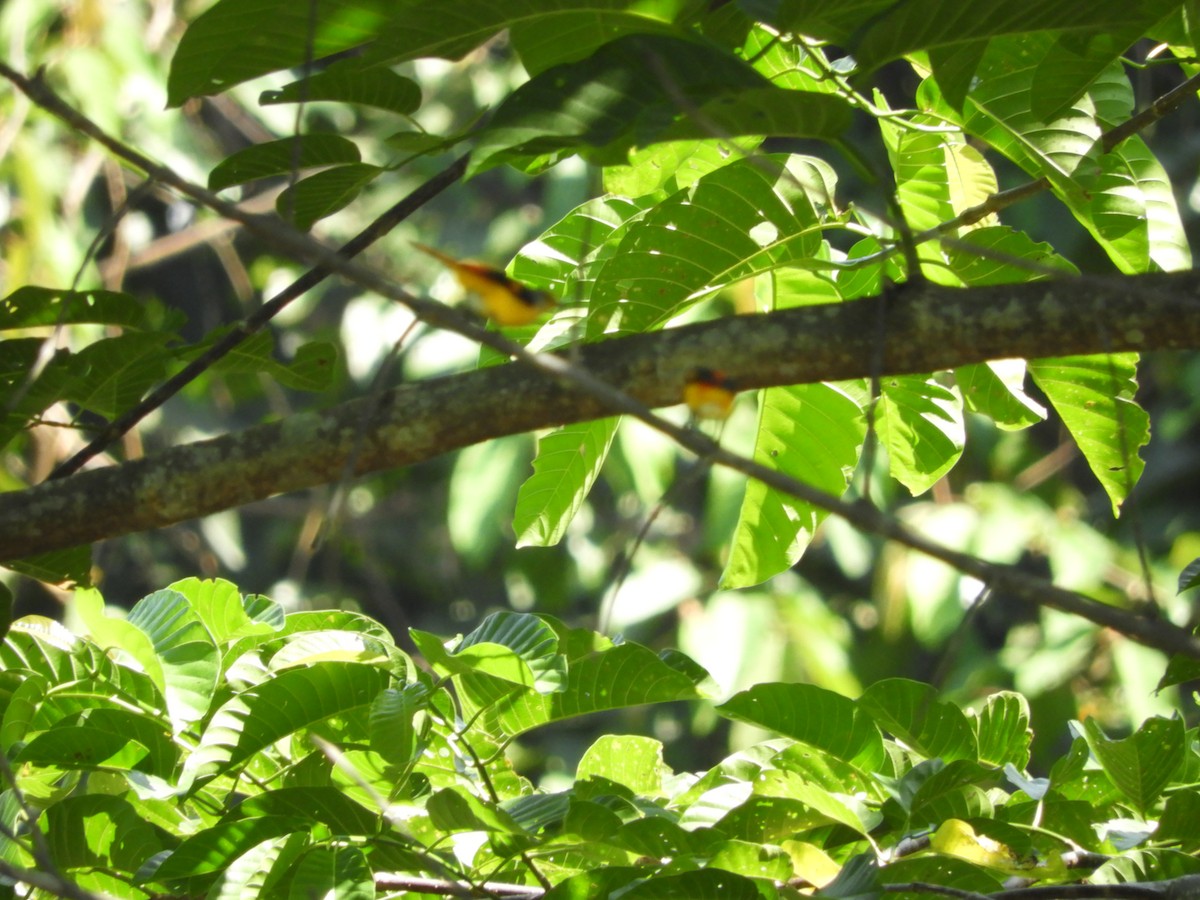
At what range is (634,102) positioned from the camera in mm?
856

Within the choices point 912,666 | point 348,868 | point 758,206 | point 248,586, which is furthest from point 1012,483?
point 348,868

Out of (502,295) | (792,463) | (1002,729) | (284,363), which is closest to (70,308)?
(284,363)

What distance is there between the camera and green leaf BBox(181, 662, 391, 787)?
3.32 feet

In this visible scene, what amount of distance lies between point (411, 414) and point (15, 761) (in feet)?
1.55

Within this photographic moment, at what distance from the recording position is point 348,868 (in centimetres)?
93

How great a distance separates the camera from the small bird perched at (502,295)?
1130 millimetres

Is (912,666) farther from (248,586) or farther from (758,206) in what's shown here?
(758,206)

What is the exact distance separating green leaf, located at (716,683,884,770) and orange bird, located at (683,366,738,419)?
283mm

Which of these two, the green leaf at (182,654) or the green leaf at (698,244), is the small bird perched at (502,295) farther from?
the green leaf at (182,654)

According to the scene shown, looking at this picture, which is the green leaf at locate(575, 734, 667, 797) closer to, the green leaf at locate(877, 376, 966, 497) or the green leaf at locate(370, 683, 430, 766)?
the green leaf at locate(370, 683, 430, 766)

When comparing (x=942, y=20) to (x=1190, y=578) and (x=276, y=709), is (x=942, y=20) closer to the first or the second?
(x=1190, y=578)

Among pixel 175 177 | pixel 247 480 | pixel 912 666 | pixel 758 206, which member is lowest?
pixel 912 666

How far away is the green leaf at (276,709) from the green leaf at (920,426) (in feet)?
2.25

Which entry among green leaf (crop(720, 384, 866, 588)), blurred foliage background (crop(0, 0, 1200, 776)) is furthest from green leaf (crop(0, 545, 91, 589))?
blurred foliage background (crop(0, 0, 1200, 776))
